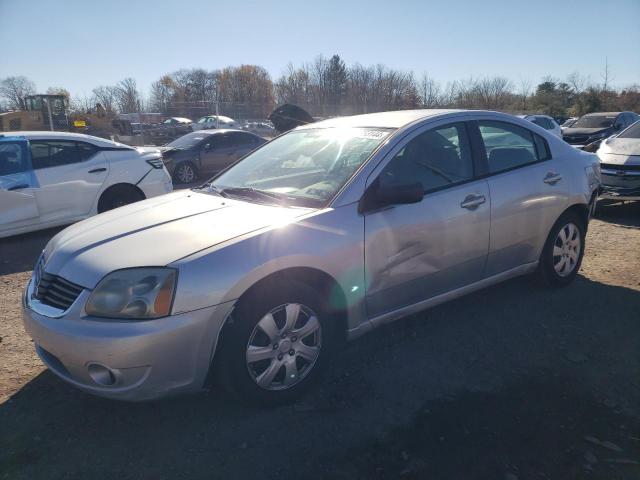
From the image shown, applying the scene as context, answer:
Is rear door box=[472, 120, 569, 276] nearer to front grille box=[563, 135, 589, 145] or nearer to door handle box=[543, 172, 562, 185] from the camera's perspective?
door handle box=[543, 172, 562, 185]

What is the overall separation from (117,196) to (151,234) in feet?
15.0

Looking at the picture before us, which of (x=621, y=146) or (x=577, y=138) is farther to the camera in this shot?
(x=577, y=138)

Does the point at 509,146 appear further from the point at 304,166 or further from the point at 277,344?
the point at 277,344

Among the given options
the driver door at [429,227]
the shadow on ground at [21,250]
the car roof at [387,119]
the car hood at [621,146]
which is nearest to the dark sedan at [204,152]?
the shadow on ground at [21,250]

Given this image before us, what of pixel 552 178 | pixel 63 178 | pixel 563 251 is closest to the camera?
pixel 552 178

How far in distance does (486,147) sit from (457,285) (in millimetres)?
1101

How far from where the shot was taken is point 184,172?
488 inches

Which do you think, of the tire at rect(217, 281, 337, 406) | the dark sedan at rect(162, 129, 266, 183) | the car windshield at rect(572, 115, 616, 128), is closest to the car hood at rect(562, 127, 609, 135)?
the car windshield at rect(572, 115, 616, 128)

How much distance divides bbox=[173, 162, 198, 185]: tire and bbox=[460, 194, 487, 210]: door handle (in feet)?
33.1

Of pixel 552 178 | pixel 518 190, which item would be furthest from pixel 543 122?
pixel 518 190

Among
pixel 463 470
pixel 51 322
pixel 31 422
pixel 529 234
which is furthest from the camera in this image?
pixel 529 234

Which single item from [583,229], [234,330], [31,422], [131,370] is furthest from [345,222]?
[583,229]

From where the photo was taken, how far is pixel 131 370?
93.4 inches

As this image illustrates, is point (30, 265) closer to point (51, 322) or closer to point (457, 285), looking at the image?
point (51, 322)
